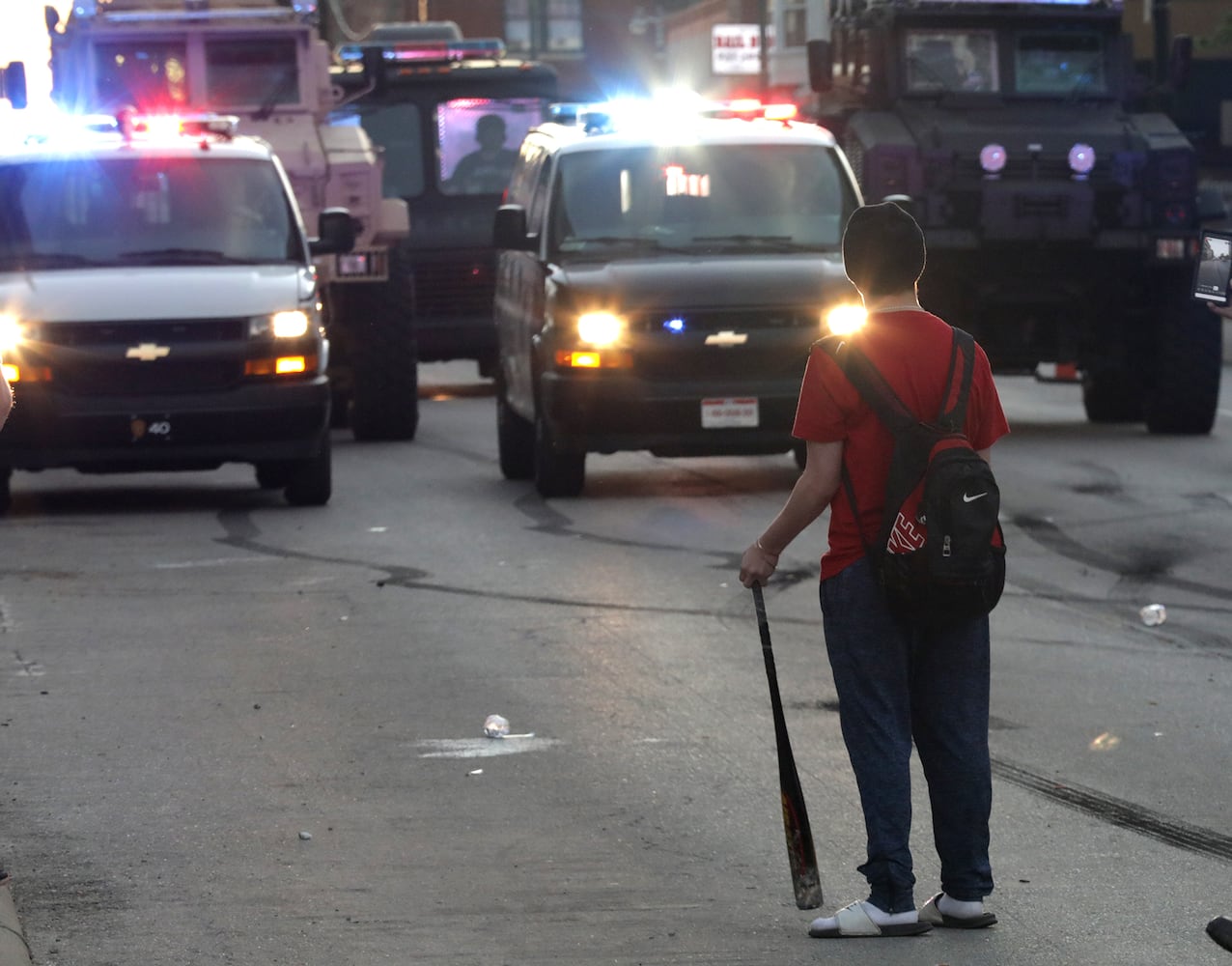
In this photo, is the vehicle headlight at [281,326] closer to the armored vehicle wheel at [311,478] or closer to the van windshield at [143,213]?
the armored vehicle wheel at [311,478]

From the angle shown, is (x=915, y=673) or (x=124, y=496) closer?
(x=915, y=673)

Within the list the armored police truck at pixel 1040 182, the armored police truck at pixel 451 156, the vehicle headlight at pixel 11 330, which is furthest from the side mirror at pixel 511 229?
the armored police truck at pixel 451 156

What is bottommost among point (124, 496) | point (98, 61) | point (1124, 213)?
point (124, 496)

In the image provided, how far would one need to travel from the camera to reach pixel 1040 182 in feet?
57.4

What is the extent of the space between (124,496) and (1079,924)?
1054 cm

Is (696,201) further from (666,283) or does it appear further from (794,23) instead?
(794,23)

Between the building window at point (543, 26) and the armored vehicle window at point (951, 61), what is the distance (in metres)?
49.6

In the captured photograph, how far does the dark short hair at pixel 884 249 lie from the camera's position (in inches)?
213

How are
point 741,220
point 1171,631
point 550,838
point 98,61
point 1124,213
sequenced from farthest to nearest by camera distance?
point 98,61
point 1124,213
point 741,220
point 1171,631
point 550,838

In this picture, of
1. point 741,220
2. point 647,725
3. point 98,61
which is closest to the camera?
point 647,725

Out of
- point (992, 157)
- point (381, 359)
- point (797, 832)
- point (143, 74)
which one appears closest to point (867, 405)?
point (797, 832)

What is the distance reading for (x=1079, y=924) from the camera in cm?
557

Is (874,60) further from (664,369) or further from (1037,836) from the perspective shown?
(1037,836)

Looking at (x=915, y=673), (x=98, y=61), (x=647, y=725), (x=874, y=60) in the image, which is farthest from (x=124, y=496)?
(x=915, y=673)
